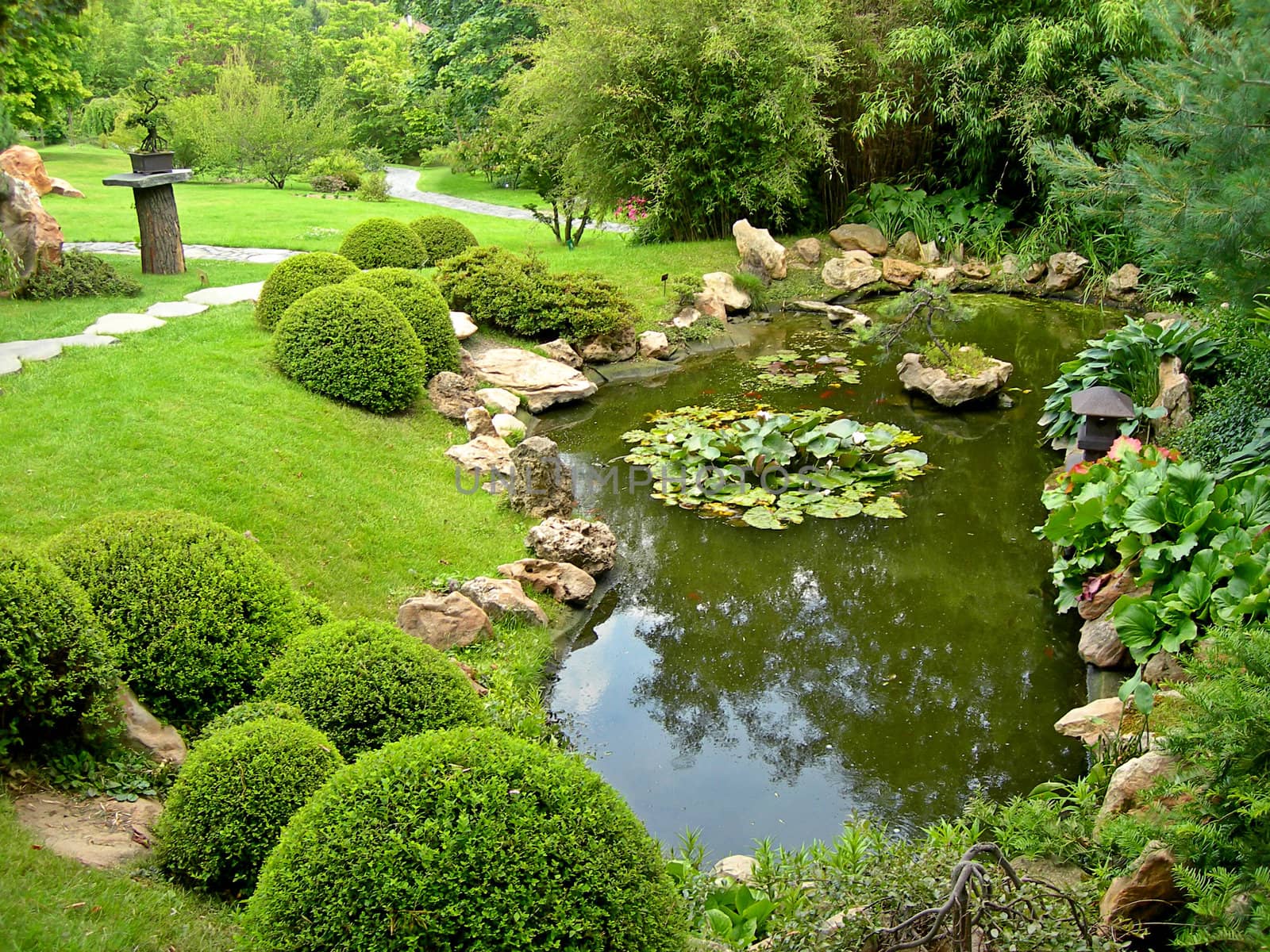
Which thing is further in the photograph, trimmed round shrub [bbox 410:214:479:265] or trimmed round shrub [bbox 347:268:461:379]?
trimmed round shrub [bbox 410:214:479:265]

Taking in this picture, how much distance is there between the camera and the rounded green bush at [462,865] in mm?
2480

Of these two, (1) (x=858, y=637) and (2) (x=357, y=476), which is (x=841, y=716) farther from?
(2) (x=357, y=476)

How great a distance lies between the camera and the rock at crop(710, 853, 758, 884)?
3682 mm

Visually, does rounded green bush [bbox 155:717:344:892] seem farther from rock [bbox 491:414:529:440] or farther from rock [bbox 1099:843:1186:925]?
rock [bbox 491:414:529:440]

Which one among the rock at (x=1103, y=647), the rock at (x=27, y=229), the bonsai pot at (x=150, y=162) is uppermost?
the bonsai pot at (x=150, y=162)

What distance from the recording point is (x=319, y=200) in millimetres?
20469

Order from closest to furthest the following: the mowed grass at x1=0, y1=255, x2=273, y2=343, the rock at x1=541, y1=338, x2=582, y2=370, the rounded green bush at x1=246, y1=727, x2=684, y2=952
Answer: the rounded green bush at x1=246, y1=727, x2=684, y2=952 → the mowed grass at x1=0, y1=255, x2=273, y2=343 → the rock at x1=541, y1=338, x2=582, y2=370

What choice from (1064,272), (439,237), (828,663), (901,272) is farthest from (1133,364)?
(439,237)

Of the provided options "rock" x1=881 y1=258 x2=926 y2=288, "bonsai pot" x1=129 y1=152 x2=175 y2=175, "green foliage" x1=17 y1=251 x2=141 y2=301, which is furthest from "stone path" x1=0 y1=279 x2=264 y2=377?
"rock" x1=881 y1=258 x2=926 y2=288

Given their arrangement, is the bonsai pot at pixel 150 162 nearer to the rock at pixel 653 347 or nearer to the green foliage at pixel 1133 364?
the rock at pixel 653 347

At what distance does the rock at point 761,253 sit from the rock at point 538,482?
7.48 m

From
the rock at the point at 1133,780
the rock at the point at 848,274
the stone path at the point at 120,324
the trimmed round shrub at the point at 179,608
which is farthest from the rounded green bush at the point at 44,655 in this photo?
the rock at the point at 848,274

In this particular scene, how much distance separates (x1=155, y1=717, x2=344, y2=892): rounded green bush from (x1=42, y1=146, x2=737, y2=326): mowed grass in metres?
9.07

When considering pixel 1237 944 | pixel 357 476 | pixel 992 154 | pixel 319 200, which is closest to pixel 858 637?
pixel 1237 944
